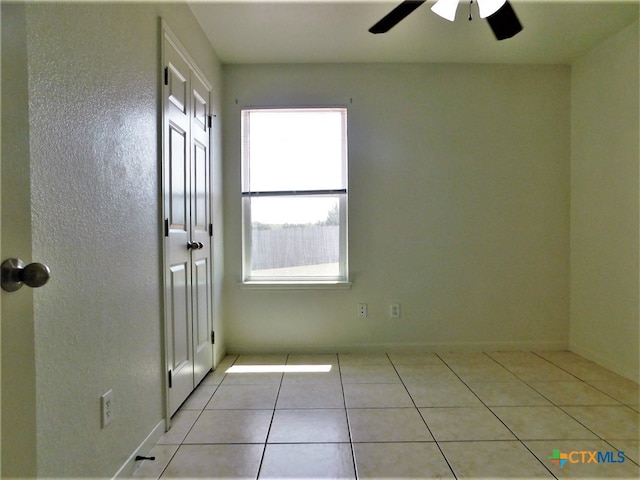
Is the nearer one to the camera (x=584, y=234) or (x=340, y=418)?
(x=340, y=418)

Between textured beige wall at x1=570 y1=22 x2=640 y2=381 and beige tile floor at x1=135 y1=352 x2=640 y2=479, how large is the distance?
0.98 ft

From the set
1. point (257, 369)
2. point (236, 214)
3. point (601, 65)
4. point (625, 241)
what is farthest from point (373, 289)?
point (601, 65)

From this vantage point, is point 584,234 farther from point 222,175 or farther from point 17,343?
point 17,343

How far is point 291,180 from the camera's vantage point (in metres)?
3.10

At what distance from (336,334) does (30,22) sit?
2.73 meters

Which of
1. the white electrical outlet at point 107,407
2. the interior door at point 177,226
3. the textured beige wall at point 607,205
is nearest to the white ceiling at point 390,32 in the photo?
the textured beige wall at point 607,205

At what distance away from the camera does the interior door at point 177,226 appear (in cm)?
188

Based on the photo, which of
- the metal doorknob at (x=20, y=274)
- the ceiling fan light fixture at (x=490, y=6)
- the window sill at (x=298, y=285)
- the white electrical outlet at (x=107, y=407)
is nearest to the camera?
the metal doorknob at (x=20, y=274)

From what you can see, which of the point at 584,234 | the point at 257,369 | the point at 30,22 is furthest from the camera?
the point at 584,234

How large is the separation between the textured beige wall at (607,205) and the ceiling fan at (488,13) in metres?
1.43

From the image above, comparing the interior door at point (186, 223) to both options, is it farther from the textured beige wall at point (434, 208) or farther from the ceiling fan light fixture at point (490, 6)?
the ceiling fan light fixture at point (490, 6)

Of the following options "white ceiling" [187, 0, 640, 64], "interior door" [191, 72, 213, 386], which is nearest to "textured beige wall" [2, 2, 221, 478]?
"interior door" [191, 72, 213, 386]

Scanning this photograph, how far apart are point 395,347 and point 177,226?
2.11m

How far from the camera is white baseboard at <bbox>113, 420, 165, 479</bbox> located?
4.77ft
